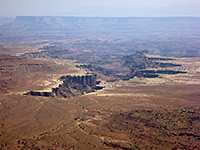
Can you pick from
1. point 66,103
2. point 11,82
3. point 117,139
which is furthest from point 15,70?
point 117,139

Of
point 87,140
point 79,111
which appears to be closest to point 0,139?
point 87,140

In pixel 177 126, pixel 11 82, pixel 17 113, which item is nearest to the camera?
pixel 177 126

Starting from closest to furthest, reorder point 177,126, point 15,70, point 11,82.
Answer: point 177,126 → point 11,82 → point 15,70

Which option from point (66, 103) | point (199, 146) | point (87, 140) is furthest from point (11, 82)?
point (199, 146)

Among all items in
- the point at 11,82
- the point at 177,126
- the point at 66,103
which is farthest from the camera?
the point at 11,82

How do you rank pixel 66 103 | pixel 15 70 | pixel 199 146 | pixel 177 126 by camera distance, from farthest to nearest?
1. pixel 15 70
2. pixel 66 103
3. pixel 177 126
4. pixel 199 146

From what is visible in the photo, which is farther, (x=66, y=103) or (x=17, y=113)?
(x=66, y=103)

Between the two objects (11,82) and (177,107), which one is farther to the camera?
(11,82)

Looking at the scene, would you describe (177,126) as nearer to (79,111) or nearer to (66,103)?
(79,111)

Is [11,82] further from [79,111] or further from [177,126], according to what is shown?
[177,126]
